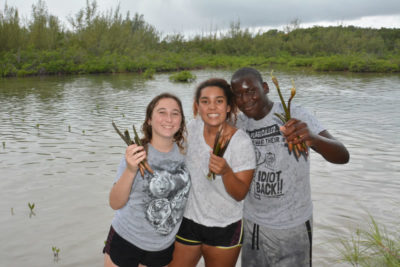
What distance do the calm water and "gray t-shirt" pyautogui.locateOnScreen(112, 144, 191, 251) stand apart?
192 cm

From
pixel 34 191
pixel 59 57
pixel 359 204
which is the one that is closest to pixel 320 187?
pixel 359 204

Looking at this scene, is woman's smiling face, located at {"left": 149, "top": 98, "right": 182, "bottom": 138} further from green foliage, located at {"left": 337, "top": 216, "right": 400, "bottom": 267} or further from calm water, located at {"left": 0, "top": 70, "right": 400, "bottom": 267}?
calm water, located at {"left": 0, "top": 70, "right": 400, "bottom": 267}

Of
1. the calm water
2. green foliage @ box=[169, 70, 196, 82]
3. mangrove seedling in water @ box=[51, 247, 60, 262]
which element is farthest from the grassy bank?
mangrove seedling in water @ box=[51, 247, 60, 262]

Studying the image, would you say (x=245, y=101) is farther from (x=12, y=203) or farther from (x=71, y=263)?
(x=12, y=203)

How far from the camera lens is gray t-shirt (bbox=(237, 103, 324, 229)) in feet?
7.63

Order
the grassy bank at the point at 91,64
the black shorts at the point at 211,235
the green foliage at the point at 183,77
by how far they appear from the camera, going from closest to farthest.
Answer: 1. the black shorts at the point at 211,235
2. the green foliage at the point at 183,77
3. the grassy bank at the point at 91,64

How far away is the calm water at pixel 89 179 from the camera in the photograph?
14.1ft

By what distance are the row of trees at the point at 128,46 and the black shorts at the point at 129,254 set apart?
2771 cm

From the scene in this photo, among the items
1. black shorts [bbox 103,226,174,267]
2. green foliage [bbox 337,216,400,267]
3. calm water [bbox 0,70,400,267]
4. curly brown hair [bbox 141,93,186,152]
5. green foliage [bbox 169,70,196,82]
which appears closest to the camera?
black shorts [bbox 103,226,174,267]

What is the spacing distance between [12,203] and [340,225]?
468 centimetres

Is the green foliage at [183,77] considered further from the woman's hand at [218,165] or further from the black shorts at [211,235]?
the woman's hand at [218,165]

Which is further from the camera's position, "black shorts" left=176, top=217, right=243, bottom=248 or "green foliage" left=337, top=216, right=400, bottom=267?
"green foliage" left=337, top=216, right=400, bottom=267

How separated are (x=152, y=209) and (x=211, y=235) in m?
0.45

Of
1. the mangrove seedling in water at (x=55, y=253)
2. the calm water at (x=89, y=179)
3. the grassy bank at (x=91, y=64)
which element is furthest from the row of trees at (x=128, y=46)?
the mangrove seedling in water at (x=55, y=253)
